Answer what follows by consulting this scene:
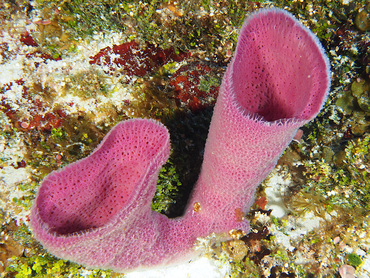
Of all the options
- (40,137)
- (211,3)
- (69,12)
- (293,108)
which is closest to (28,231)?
(40,137)

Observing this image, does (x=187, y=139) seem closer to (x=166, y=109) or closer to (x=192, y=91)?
(x=166, y=109)

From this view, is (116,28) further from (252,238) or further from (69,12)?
(252,238)

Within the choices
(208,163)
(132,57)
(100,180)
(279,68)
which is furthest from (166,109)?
(279,68)

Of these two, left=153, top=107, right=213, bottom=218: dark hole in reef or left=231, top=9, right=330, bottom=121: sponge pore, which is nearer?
left=231, top=9, right=330, bottom=121: sponge pore

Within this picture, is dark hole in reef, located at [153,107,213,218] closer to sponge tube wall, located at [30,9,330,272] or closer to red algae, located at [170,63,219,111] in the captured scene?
red algae, located at [170,63,219,111]

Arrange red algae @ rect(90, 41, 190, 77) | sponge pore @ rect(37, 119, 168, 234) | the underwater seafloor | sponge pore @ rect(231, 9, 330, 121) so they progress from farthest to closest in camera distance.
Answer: red algae @ rect(90, 41, 190, 77)
the underwater seafloor
sponge pore @ rect(37, 119, 168, 234)
sponge pore @ rect(231, 9, 330, 121)

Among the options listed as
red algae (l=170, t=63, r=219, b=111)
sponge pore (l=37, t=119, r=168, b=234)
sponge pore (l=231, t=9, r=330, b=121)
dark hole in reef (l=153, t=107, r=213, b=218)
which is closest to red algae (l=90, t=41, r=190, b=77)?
red algae (l=170, t=63, r=219, b=111)

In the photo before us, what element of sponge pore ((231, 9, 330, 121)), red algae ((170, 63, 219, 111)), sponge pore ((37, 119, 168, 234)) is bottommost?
sponge pore ((37, 119, 168, 234))
